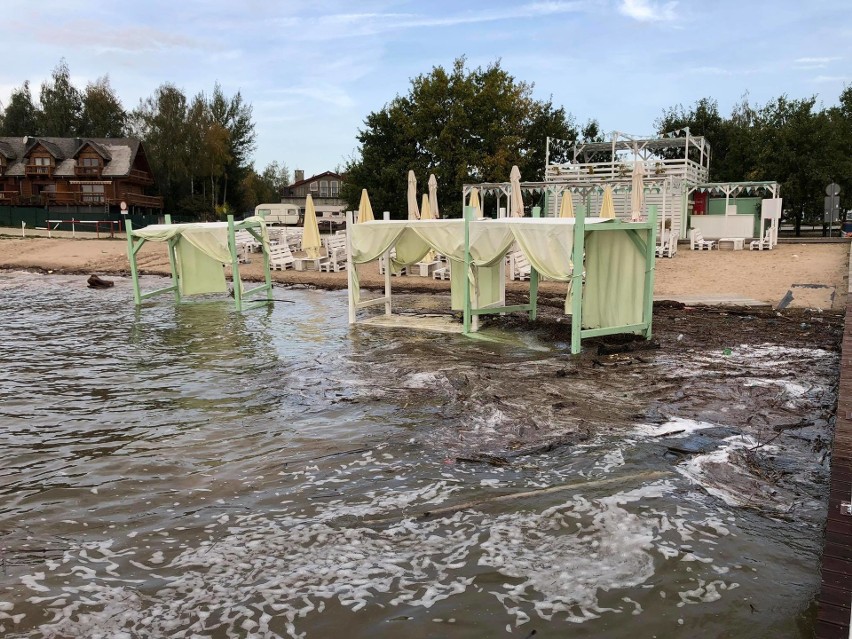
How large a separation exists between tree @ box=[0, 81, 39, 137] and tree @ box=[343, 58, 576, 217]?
41.5 meters

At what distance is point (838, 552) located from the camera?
3.49 m

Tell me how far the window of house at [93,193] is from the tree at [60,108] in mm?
13174

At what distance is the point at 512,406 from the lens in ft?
24.2

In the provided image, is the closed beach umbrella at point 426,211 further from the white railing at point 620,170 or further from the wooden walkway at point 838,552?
the white railing at point 620,170

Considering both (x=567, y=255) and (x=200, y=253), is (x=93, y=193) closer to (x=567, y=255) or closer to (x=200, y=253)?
(x=200, y=253)

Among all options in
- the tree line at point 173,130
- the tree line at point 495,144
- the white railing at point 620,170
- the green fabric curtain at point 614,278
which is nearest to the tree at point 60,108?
the tree line at point 173,130

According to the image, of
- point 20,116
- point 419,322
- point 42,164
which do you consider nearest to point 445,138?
point 419,322

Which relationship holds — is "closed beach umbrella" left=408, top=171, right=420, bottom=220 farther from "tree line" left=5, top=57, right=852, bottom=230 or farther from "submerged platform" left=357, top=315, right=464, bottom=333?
"tree line" left=5, top=57, right=852, bottom=230

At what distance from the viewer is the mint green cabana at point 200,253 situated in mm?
14688

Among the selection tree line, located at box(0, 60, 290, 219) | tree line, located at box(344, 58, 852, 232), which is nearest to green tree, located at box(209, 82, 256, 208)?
tree line, located at box(0, 60, 290, 219)

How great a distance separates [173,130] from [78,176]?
7864 millimetres

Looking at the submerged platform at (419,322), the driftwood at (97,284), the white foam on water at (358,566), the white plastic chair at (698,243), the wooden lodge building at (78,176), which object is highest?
the wooden lodge building at (78,176)

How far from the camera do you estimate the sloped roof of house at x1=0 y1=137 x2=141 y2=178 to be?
168ft

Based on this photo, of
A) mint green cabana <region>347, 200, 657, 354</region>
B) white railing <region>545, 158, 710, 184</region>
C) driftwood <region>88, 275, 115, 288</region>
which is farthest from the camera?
white railing <region>545, 158, 710, 184</region>
